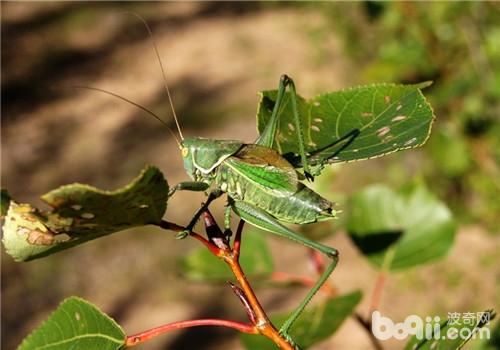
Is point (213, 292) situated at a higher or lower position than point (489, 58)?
lower

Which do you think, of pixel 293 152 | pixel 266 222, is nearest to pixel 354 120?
pixel 293 152

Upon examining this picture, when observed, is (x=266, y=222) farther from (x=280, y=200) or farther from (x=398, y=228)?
(x=398, y=228)

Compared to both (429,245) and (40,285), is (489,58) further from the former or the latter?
(40,285)

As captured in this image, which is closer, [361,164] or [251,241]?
[251,241]

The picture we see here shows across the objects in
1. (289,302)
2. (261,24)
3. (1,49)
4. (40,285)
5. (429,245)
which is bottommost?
(289,302)

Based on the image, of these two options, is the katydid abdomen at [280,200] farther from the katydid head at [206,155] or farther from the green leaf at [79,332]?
the green leaf at [79,332]

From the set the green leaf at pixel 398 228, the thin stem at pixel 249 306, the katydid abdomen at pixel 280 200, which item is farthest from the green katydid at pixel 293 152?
the green leaf at pixel 398 228

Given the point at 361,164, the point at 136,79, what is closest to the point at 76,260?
the point at 361,164
